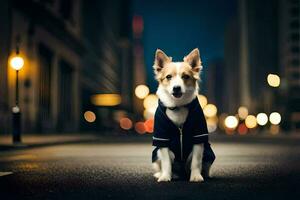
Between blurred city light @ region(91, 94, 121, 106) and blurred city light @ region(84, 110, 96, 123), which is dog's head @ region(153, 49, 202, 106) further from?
blurred city light @ region(84, 110, 96, 123)

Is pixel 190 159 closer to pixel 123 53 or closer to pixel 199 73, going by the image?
pixel 199 73

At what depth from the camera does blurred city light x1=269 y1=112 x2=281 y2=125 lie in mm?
104562

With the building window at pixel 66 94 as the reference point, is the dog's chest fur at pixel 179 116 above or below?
below

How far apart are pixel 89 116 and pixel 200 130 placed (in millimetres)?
64530

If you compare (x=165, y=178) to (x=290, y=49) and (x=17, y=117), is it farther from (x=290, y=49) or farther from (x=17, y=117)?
(x=290, y=49)

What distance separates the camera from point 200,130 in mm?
8102

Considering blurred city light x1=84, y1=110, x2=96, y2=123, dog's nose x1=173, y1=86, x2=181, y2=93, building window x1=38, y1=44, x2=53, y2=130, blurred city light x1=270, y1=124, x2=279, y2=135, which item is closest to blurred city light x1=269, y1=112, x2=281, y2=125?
blurred city light x1=270, y1=124, x2=279, y2=135

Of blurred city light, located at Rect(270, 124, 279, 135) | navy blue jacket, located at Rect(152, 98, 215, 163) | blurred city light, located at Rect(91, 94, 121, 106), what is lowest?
blurred city light, located at Rect(270, 124, 279, 135)

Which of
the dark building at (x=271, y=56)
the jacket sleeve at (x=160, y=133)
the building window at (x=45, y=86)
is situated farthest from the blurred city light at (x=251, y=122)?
the jacket sleeve at (x=160, y=133)

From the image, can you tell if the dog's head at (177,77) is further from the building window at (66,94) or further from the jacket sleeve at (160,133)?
the building window at (66,94)

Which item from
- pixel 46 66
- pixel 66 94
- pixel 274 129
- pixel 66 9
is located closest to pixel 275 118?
pixel 274 129

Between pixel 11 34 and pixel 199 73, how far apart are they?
107ft

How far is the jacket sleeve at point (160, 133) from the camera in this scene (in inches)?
317

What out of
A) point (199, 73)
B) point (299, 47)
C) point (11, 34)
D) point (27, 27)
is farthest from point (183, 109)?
point (299, 47)
